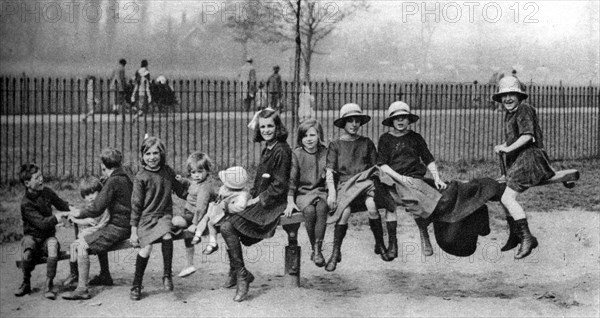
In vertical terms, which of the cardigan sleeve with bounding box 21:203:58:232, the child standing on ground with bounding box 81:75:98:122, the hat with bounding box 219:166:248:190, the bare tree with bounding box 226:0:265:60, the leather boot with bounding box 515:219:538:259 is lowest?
the leather boot with bounding box 515:219:538:259

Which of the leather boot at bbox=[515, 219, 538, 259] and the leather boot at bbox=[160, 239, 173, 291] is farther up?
the leather boot at bbox=[515, 219, 538, 259]

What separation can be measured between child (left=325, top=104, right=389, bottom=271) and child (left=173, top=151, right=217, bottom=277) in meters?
0.93

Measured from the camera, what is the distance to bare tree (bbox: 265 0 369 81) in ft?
22.5

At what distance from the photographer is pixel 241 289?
568 cm

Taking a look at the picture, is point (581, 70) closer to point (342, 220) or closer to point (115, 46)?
point (342, 220)

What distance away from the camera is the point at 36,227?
5.38 meters

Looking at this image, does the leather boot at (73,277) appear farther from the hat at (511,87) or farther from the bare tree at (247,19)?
the hat at (511,87)

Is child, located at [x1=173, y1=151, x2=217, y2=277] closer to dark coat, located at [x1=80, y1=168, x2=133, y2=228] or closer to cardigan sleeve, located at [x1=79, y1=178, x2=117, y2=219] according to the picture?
dark coat, located at [x1=80, y1=168, x2=133, y2=228]

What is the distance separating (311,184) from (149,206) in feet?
4.09

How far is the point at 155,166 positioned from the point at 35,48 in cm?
136

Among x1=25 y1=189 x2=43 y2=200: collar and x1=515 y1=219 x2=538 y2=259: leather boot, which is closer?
x1=25 y1=189 x2=43 y2=200: collar

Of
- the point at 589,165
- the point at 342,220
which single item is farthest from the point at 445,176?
the point at 342,220

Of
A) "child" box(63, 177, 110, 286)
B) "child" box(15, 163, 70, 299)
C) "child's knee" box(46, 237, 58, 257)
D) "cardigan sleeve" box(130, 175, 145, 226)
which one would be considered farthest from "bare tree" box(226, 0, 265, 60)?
"child's knee" box(46, 237, 58, 257)

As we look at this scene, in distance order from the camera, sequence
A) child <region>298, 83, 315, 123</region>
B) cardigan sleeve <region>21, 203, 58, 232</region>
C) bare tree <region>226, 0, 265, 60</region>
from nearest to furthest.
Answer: cardigan sleeve <region>21, 203, 58, 232</region>, bare tree <region>226, 0, 265, 60</region>, child <region>298, 83, 315, 123</region>
